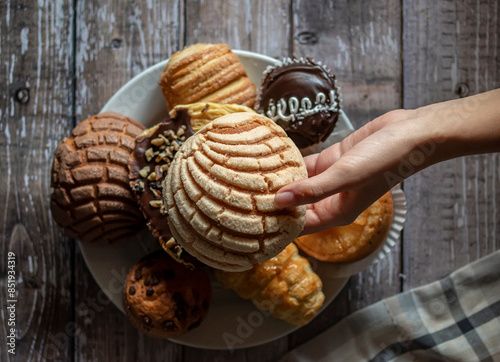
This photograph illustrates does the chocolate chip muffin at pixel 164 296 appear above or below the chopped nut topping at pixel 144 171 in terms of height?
below

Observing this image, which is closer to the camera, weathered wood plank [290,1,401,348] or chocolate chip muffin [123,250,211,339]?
chocolate chip muffin [123,250,211,339]

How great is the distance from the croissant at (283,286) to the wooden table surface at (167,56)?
0.34 metres

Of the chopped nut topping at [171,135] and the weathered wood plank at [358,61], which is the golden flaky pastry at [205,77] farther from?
the weathered wood plank at [358,61]

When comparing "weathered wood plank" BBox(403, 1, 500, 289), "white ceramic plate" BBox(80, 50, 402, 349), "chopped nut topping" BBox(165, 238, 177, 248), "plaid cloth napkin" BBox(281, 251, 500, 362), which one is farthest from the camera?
"weathered wood plank" BBox(403, 1, 500, 289)

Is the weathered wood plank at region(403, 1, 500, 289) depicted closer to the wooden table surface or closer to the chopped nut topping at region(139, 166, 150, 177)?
the wooden table surface

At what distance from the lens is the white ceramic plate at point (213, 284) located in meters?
1.92

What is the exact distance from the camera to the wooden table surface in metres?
2.07

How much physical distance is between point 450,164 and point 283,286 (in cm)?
113

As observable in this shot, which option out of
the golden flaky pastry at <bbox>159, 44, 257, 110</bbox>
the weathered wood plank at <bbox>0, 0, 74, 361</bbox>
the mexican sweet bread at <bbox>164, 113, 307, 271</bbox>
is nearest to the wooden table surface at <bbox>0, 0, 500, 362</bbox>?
the weathered wood plank at <bbox>0, 0, 74, 361</bbox>

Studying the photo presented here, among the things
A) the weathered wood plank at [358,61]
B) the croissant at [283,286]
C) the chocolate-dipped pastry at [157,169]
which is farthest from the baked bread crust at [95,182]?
the weathered wood plank at [358,61]

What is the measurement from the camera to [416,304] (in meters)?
2.12

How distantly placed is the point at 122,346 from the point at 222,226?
1.24 metres

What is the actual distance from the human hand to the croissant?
31 cm

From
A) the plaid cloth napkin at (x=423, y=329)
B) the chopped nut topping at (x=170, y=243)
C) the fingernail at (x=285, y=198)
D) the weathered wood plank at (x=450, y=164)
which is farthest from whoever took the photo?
the weathered wood plank at (x=450, y=164)
